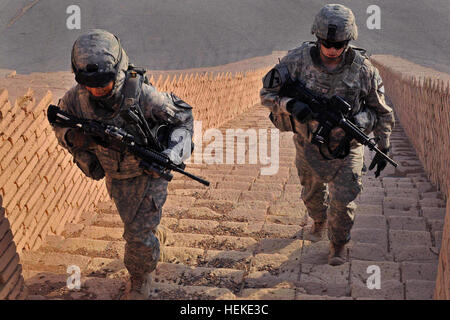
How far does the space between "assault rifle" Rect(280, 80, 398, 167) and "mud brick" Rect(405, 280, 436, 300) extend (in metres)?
1.05

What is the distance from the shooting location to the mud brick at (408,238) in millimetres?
4352

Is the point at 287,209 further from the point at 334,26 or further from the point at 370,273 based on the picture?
the point at 334,26

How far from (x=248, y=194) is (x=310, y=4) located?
49.6 metres

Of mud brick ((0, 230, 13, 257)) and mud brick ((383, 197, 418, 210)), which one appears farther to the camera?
mud brick ((383, 197, 418, 210))

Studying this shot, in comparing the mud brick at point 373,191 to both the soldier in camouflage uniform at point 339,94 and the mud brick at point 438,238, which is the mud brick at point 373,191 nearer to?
the mud brick at point 438,238

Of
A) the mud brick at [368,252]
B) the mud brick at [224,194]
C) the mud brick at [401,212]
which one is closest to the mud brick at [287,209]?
the mud brick at [224,194]

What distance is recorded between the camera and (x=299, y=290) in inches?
144

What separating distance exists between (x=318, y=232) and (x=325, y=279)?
0.86 m

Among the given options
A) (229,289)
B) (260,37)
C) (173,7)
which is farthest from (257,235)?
(173,7)

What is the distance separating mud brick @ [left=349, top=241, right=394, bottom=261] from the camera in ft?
13.6

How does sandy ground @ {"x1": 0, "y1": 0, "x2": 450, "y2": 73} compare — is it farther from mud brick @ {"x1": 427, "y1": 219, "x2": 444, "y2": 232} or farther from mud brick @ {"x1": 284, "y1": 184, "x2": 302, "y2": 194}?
mud brick @ {"x1": 427, "y1": 219, "x2": 444, "y2": 232}

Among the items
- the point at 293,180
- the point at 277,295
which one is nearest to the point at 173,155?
the point at 277,295

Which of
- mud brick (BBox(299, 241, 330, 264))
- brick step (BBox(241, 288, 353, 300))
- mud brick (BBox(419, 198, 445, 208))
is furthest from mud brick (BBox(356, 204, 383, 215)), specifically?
brick step (BBox(241, 288, 353, 300))

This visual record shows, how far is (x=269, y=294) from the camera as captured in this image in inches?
140
